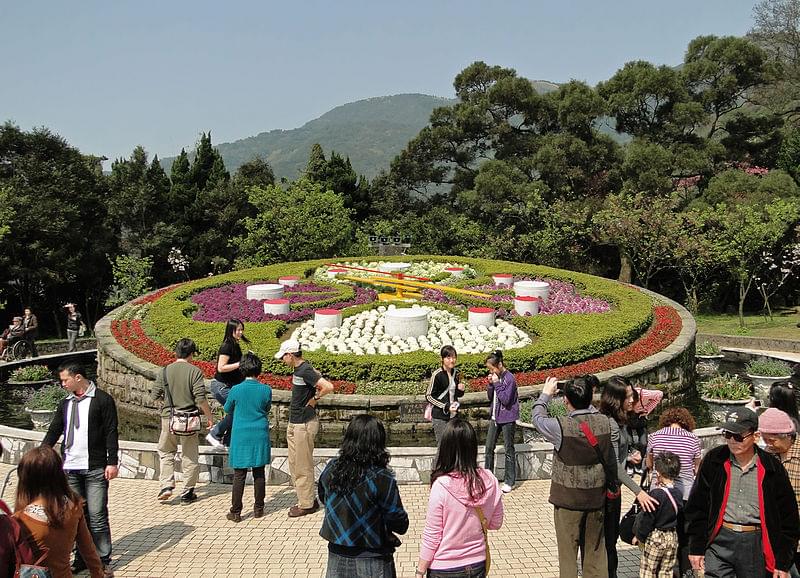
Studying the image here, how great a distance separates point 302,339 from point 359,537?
9.16 meters

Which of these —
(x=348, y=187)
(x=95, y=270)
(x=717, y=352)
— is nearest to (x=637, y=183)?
(x=717, y=352)

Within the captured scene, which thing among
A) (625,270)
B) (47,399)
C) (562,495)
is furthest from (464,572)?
(625,270)

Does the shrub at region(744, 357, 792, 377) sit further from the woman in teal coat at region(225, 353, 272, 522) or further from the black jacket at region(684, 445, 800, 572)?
the woman in teal coat at region(225, 353, 272, 522)

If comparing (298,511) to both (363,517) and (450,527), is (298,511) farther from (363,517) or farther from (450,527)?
(450,527)

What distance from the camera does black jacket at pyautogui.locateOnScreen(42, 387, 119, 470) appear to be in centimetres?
508

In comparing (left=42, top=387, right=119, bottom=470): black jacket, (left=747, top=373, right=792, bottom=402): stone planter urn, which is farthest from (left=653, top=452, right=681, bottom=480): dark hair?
(left=747, top=373, right=792, bottom=402): stone planter urn

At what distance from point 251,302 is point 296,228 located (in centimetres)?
A: 1002

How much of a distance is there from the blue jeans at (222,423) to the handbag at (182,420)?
0.98 feet

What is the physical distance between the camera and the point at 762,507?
374 centimetres

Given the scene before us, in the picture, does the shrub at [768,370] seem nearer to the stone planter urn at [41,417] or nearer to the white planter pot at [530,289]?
the white planter pot at [530,289]

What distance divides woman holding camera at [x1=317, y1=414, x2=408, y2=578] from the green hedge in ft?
20.6

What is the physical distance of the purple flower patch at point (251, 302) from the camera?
14.1 meters

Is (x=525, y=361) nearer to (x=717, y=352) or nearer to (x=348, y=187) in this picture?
(x=717, y=352)

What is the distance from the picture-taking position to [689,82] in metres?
26.2
